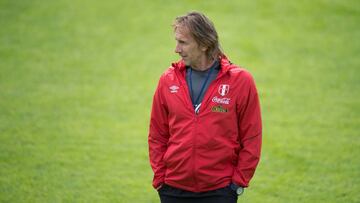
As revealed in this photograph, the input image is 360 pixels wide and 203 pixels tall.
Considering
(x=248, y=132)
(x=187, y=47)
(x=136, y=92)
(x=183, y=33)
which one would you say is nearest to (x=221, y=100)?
(x=248, y=132)

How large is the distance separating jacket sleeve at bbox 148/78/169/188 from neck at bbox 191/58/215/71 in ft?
1.03

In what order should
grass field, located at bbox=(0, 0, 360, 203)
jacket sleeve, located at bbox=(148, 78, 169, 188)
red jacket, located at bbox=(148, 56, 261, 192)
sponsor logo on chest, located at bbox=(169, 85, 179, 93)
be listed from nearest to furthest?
red jacket, located at bbox=(148, 56, 261, 192), sponsor logo on chest, located at bbox=(169, 85, 179, 93), jacket sleeve, located at bbox=(148, 78, 169, 188), grass field, located at bbox=(0, 0, 360, 203)

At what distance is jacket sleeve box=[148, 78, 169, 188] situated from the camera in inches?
159

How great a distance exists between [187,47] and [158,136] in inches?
29.9

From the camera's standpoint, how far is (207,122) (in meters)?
3.78

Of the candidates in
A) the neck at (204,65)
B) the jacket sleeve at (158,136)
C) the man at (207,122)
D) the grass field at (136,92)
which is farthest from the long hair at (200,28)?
the grass field at (136,92)

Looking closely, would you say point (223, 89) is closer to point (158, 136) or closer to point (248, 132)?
point (248, 132)

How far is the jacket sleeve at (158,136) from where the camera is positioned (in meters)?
4.04

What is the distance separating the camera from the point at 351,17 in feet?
42.9

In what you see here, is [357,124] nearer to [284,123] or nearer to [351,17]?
[284,123]

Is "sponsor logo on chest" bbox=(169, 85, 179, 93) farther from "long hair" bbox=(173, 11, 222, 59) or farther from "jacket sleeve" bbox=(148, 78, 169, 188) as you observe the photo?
"long hair" bbox=(173, 11, 222, 59)

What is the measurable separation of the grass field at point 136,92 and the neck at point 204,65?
266 cm

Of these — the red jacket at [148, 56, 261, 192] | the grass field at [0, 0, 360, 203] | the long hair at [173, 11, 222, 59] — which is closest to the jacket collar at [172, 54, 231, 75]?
the red jacket at [148, 56, 261, 192]

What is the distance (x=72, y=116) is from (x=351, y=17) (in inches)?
309
